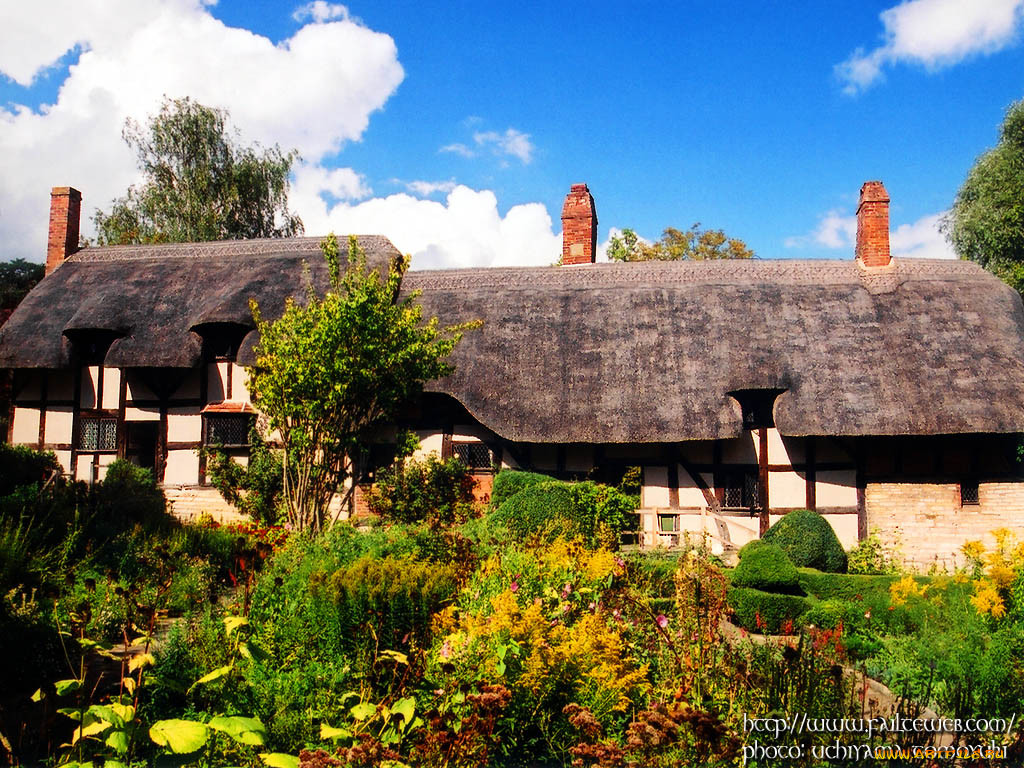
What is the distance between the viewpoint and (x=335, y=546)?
8234 millimetres

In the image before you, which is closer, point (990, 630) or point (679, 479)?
point (990, 630)

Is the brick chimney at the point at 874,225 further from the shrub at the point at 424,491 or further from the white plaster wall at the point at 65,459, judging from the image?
the white plaster wall at the point at 65,459

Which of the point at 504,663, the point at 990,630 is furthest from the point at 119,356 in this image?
the point at 990,630

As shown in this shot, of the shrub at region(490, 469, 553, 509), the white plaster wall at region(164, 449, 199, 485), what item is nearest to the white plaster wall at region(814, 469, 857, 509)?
the shrub at region(490, 469, 553, 509)

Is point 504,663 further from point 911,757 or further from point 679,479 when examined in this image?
point 679,479

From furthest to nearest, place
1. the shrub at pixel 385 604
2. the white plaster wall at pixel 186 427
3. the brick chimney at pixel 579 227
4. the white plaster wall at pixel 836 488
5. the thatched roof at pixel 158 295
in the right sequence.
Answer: the brick chimney at pixel 579 227 → the white plaster wall at pixel 186 427 → the thatched roof at pixel 158 295 → the white plaster wall at pixel 836 488 → the shrub at pixel 385 604

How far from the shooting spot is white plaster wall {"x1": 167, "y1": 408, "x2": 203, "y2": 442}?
16.2m

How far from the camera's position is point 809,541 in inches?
465

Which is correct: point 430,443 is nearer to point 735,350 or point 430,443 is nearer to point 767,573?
point 735,350

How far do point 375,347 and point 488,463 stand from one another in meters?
4.36

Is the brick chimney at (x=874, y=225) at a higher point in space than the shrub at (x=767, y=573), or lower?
higher

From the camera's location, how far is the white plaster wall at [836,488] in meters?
14.1

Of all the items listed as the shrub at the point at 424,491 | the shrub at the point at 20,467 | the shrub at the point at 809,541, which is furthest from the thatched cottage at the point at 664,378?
the shrub at the point at 20,467

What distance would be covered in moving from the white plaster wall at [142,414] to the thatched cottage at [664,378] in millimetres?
38
